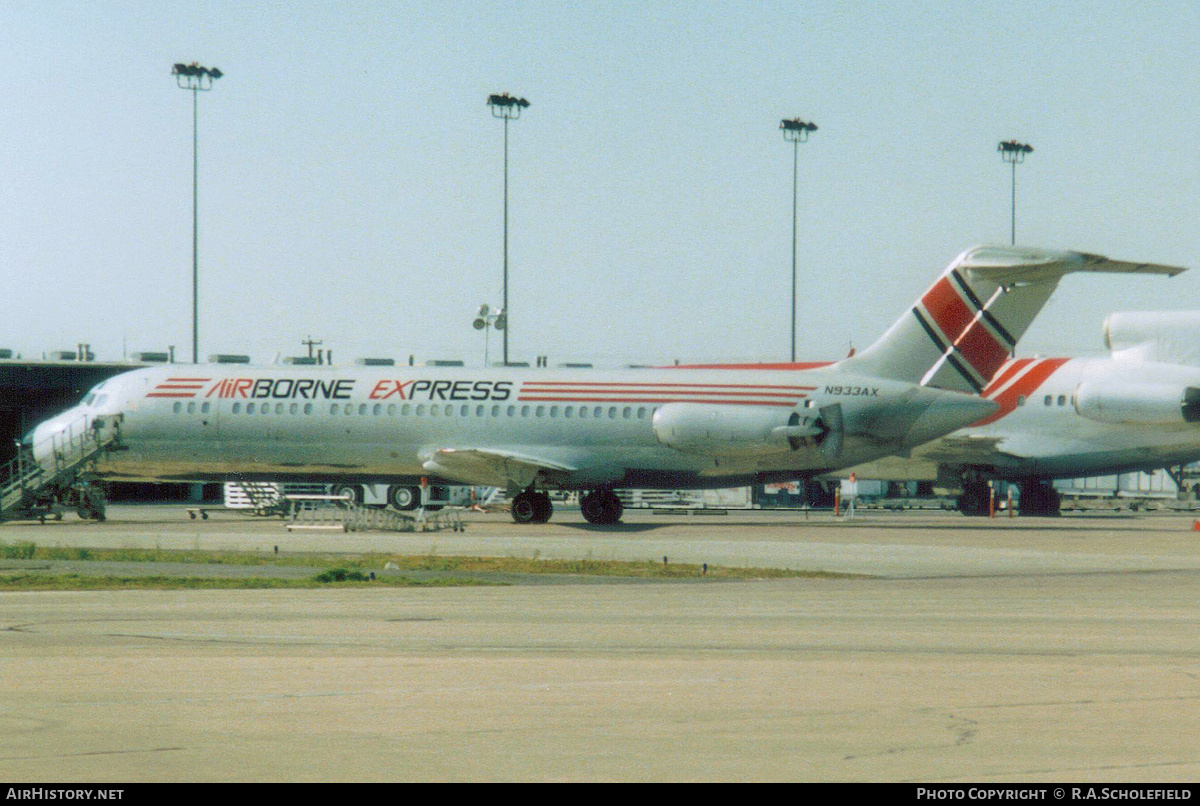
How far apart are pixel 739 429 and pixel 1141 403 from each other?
13.5 m

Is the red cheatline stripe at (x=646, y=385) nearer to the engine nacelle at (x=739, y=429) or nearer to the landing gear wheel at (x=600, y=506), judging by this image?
the engine nacelle at (x=739, y=429)

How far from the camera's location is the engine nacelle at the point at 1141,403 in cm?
4338

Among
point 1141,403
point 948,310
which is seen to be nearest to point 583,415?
point 948,310

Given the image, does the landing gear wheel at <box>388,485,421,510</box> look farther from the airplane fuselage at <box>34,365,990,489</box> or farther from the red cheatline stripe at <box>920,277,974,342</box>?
the red cheatline stripe at <box>920,277,974,342</box>

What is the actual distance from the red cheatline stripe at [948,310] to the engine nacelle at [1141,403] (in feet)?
28.4

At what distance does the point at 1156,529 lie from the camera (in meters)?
39.2

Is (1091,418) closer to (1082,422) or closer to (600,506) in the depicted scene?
(1082,422)

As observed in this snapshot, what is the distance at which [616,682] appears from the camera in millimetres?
11008

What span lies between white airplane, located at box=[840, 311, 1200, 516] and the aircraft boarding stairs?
23.9 metres

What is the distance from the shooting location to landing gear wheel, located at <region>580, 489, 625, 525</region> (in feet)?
133

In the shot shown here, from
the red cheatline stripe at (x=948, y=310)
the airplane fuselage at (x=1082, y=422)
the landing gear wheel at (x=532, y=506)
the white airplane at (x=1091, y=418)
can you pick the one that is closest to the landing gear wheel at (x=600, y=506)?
the landing gear wheel at (x=532, y=506)

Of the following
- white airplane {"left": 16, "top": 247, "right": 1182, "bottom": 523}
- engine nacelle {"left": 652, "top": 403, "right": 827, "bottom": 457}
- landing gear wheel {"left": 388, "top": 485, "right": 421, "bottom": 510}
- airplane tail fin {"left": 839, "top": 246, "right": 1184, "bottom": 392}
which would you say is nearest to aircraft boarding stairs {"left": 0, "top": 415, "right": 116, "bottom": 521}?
white airplane {"left": 16, "top": 247, "right": 1182, "bottom": 523}
